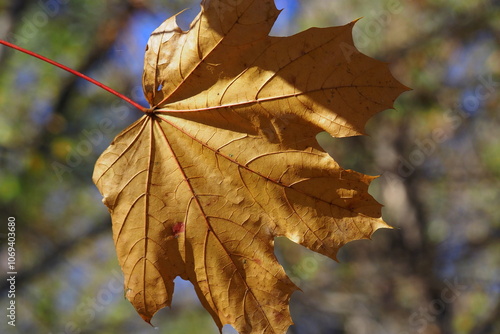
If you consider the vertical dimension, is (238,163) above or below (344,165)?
above

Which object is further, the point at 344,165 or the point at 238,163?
the point at 344,165

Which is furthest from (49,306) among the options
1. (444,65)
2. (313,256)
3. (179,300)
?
(444,65)

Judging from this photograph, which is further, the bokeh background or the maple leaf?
the bokeh background

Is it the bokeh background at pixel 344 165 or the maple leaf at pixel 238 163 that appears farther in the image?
the bokeh background at pixel 344 165

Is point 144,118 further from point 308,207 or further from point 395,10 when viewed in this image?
point 395,10
